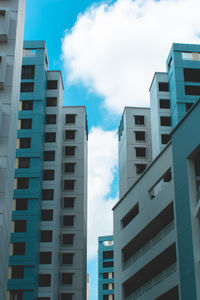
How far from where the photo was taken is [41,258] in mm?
61125

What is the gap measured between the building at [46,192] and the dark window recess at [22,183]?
121mm

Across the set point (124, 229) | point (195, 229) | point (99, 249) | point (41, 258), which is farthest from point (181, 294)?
point (99, 249)

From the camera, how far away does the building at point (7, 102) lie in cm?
3194

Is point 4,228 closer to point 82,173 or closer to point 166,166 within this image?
point 166,166

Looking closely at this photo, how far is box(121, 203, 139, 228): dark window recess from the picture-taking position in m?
45.4

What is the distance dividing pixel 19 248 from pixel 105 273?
43.2m

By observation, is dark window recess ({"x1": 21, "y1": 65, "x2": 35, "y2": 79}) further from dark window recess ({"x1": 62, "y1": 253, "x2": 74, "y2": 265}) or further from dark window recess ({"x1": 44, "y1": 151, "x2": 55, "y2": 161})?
dark window recess ({"x1": 62, "y1": 253, "x2": 74, "y2": 265})

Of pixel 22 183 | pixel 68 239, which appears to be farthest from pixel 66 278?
pixel 22 183

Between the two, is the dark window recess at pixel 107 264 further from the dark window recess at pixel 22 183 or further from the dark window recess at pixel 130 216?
the dark window recess at pixel 130 216

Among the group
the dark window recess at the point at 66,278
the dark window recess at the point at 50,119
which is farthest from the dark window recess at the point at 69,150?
the dark window recess at the point at 66,278

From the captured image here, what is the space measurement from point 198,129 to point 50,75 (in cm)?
4192

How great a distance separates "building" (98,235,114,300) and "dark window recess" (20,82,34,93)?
145 ft

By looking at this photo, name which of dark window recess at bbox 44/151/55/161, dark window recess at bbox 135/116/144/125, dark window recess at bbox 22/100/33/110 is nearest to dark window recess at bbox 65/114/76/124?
→ dark window recess at bbox 44/151/55/161

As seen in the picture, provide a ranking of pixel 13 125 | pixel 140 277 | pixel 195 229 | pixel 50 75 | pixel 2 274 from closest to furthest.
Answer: pixel 195 229 < pixel 2 274 < pixel 13 125 < pixel 140 277 < pixel 50 75
